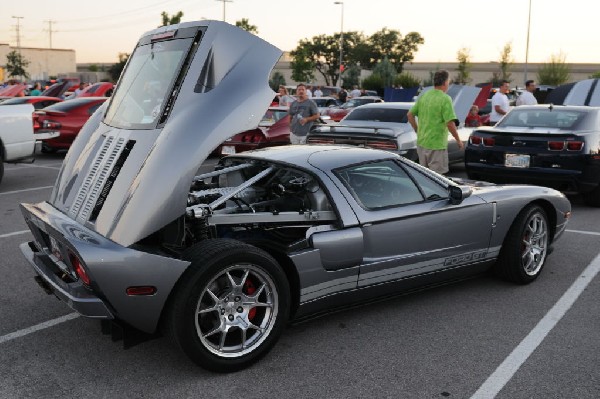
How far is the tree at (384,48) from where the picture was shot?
9675 centimetres

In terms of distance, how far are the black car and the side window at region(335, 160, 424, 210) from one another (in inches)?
172

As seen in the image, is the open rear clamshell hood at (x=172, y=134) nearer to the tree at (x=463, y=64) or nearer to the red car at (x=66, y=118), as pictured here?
the red car at (x=66, y=118)

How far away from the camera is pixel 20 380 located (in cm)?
328

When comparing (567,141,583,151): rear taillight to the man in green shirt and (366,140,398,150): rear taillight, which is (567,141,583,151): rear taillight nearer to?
the man in green shirt

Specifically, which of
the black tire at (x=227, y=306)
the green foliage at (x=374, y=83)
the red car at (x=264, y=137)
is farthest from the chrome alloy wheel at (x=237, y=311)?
the green foliage at (x=374, y=83)

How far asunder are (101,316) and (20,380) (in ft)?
2.07

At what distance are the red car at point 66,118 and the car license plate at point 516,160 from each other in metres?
9.02

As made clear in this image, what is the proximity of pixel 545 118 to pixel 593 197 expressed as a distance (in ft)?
4.48

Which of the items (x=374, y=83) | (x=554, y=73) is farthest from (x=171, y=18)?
(x=554, y=73)

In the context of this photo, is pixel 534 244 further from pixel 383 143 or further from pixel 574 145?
pixel 383 143

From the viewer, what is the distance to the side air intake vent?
3568 millimetres

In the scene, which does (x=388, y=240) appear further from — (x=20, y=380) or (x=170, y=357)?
(x=20, y=380)

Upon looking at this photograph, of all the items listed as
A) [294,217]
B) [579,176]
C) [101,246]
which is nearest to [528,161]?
[579,176]

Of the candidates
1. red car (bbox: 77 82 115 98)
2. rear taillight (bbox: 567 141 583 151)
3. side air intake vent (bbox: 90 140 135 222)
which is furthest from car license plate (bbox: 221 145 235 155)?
red car (bbox: 77 82 115 98)
